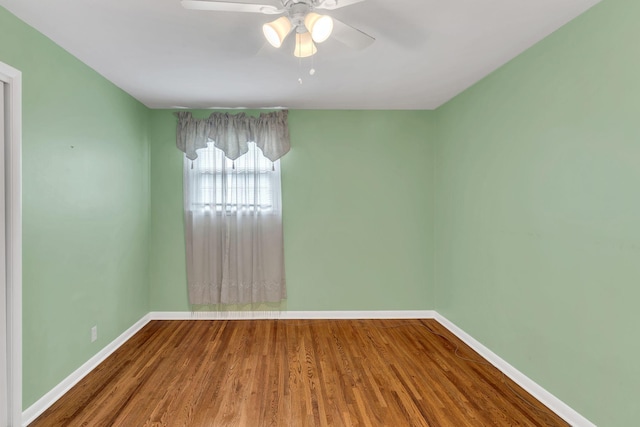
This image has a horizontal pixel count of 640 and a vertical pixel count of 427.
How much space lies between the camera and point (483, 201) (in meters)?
2.88

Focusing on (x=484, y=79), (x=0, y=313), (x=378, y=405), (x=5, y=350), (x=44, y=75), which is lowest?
(x=378, y=405)

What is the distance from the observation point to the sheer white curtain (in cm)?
367

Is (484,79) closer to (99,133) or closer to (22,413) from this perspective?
(99,133)

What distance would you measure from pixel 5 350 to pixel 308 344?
2.19 meters

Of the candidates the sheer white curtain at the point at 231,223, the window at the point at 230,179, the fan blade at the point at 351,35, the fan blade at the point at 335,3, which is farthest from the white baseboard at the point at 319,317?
the fan blade at the point at 335,3

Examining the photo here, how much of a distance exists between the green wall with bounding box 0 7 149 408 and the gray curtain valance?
533 mm

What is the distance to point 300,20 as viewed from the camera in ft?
5.37

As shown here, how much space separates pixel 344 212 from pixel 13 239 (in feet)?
9.40

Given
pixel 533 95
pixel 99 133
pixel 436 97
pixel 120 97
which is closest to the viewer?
pixel 533 95

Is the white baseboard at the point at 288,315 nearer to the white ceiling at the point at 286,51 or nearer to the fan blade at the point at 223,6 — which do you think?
the white ceiling at the point at 286,51

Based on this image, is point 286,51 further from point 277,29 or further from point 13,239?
point 13,239

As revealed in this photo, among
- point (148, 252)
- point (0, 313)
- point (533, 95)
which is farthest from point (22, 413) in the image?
point (533, 95)

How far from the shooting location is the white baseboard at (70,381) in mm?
2016

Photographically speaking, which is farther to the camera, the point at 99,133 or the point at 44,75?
the point at 99,133
